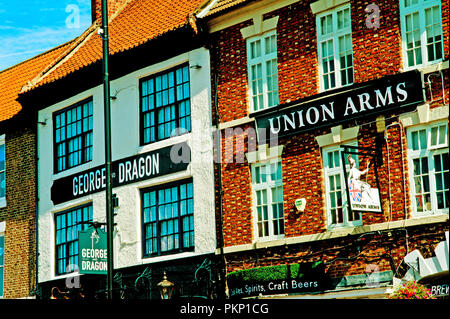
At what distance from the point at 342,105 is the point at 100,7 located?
12831 millimetres

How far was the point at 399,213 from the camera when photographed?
774 inches

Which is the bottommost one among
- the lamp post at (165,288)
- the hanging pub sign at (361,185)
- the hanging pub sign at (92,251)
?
the lamp post at (165,288)

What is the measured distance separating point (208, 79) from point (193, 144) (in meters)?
1.79

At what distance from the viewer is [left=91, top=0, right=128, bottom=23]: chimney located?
102 feet

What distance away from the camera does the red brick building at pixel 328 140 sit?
19484 millimetres

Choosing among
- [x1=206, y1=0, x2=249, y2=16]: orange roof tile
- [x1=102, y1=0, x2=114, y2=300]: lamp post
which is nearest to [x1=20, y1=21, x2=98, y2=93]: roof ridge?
[x1=206, y1=0, x2=249, y2=16]: orange roof tile

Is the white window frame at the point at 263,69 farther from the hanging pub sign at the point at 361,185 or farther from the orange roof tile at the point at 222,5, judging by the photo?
the hanging pub sign at the point at 361,185

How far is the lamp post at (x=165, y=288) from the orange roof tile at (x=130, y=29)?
6923 mm

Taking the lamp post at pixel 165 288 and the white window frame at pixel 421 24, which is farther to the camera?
the lamp post at pixel 165 288

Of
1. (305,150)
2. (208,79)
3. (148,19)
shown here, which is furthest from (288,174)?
(148,19)

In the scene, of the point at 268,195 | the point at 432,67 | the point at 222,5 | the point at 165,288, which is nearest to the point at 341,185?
the point at 268,195

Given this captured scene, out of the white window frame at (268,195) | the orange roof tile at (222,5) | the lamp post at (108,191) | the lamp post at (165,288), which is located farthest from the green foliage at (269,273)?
the orange roof tile at (222,5)

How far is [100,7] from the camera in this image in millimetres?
31031

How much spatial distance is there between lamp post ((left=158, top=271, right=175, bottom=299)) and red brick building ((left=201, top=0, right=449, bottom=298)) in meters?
1.84
